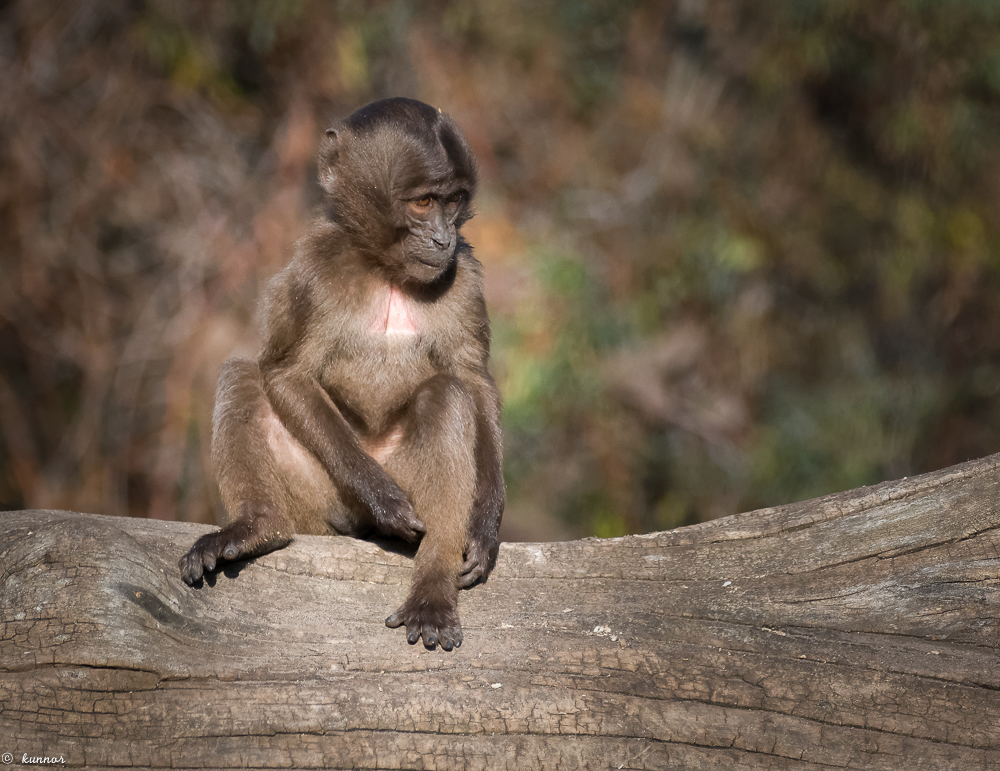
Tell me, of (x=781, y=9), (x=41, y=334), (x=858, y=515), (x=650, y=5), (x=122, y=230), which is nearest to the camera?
(x=858, y=515)

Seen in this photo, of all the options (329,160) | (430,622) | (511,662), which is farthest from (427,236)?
(511,662)

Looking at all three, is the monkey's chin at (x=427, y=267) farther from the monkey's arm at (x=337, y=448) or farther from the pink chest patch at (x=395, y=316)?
the monkey's arm at (x=337, y=448)

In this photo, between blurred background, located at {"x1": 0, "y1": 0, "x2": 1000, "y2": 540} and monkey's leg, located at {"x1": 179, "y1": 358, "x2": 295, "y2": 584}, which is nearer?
monkey's leg, located at {"x1": 179, "y1": 358, "x2": 295, "y2": 584}

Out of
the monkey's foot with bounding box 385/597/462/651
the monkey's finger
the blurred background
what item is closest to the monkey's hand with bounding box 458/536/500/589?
the monkey's foot with bounding box 385/597/462/651

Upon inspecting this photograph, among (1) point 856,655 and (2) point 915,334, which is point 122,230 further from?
(2) point 915,334

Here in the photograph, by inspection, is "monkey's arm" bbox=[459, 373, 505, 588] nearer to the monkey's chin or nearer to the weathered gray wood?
the weathered gray wood

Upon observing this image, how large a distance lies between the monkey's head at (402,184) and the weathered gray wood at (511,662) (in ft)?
4.99

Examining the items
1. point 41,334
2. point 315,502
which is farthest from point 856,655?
point 41,334

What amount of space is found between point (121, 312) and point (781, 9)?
862 cm

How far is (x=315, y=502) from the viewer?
479cm

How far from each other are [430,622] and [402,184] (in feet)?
6.81

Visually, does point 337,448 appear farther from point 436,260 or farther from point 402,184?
point 402,184

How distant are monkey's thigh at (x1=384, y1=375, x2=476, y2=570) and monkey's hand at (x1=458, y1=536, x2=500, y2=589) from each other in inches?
1.9

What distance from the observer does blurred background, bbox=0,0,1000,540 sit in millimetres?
9625
